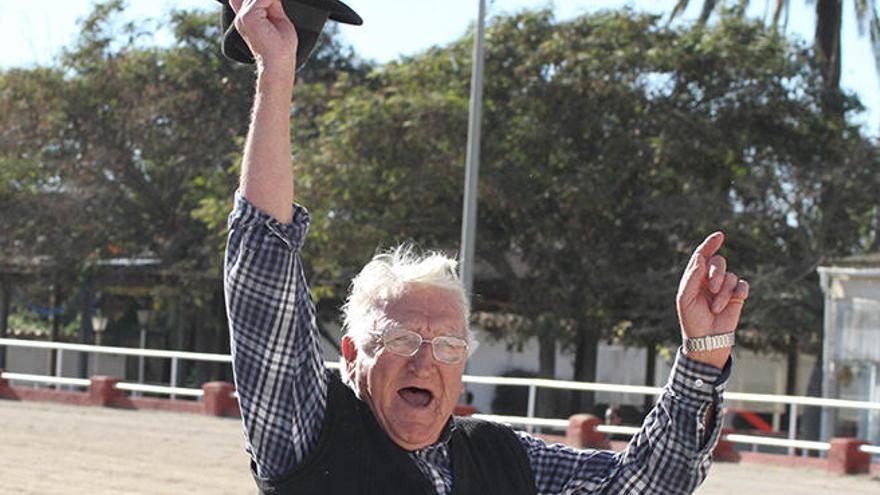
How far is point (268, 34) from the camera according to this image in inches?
118

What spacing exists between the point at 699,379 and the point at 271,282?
948mm

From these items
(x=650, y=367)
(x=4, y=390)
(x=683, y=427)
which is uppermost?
(x=683, y=427)

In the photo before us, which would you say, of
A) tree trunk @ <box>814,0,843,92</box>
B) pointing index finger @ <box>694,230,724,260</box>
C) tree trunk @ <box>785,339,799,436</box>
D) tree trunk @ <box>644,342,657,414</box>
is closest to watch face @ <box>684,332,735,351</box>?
pointing index finger @ <box>694,230,724,260</box>

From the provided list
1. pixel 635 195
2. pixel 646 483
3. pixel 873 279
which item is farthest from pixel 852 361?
pixel 646 483

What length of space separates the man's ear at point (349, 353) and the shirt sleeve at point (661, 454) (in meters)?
0.45

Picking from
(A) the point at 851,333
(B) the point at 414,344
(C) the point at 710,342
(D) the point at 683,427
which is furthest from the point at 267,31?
(A) the point at 851,333

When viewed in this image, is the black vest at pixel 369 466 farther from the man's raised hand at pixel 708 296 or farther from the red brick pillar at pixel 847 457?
the red brick pillar at pixel 847 457

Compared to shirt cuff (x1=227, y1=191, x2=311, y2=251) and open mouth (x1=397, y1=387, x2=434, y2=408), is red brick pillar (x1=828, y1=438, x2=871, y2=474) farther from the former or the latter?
shirt cuff (x1=227, y1=191, x2=311, y2=251)

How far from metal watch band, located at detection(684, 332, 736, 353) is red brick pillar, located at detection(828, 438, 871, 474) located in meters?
14.5

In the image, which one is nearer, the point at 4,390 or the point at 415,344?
the point at 415,344

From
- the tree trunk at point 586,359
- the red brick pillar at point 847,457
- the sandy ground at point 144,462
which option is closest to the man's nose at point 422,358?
the sandy ground at point 144,462

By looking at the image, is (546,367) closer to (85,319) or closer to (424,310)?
(85,319)

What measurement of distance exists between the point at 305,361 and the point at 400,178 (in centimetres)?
2750

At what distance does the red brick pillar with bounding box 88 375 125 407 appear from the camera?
23469mm
